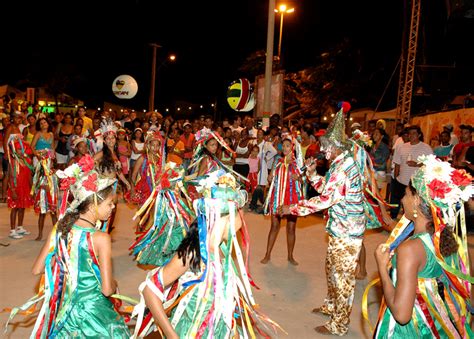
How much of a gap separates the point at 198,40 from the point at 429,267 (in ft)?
113

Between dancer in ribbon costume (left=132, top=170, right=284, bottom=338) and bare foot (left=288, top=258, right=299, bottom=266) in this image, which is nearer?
dancer in ribbon costume (left=132, top=170, right=284, bottom=338)

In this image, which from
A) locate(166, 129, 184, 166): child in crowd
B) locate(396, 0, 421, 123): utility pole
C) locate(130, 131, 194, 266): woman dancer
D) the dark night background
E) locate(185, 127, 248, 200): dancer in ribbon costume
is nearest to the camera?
locate(130, 131, 194, 266): woman dancer

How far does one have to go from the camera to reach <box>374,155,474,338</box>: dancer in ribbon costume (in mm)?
2467

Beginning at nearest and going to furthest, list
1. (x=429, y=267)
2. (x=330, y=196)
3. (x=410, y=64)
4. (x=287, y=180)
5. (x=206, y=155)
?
1. (x=429, y=267)
2. (x=330, y=196)
3. (x=287, y=180)
4. (x=206, y=155)
5. (x=410, y=64)

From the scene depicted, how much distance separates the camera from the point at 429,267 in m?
2.57

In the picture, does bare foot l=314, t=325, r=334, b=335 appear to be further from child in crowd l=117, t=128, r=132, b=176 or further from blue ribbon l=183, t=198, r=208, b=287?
child in crowd l=117, t=128, r=132, b=176

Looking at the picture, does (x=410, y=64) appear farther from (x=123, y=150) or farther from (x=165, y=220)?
(x=165, y=220)

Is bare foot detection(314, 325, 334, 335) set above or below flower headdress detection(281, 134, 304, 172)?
below

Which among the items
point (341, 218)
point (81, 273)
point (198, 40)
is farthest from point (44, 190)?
point (198, 40)

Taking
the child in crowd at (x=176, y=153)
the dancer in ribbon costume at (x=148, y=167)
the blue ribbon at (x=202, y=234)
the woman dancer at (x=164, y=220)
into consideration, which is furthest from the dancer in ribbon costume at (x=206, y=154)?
the blue ribbon at (x=202, y=234)

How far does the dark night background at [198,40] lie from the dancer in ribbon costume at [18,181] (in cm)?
1570

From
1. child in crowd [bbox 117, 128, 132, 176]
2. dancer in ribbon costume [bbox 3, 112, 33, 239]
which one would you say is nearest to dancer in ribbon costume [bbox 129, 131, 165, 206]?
dancer in ribbon costume [bbox 3, 112, 33, 239]

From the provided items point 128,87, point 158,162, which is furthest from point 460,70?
point 158,162

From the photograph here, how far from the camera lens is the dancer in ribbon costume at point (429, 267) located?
247 centimetres
